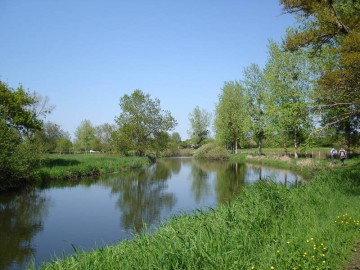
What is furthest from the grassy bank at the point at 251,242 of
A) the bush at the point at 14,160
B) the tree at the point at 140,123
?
the tree at the point at 140,123

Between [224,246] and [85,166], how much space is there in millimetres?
24319

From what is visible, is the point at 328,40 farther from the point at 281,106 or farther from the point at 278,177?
the point at 281,106

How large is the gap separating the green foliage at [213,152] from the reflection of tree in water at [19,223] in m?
40.9

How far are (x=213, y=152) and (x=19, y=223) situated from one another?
47378 millimetres

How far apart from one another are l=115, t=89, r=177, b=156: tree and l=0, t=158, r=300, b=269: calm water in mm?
23938

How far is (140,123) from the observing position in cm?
4866

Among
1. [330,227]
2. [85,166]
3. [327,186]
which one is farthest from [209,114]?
[330,227]

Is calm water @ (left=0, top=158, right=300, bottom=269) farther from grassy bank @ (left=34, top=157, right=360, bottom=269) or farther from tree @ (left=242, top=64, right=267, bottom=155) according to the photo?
tree @ (left=242, top=64, right=267, bottom=155)

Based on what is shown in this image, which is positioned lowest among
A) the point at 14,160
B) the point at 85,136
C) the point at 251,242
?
the point at 251,242

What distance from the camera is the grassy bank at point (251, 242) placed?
213 inches

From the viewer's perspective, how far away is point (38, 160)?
72.2 feet

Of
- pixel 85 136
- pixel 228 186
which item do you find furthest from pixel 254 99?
pixel 85 136

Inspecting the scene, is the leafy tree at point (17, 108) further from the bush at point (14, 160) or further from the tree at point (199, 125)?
the tree at point (199, 125)

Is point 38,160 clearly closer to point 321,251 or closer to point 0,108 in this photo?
point 0,108
